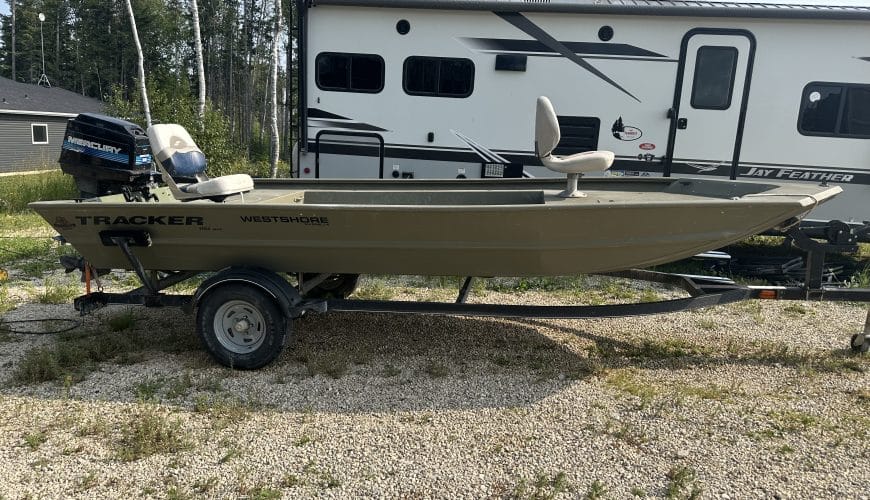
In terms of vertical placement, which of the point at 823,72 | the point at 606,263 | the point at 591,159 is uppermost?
the point at 823,72

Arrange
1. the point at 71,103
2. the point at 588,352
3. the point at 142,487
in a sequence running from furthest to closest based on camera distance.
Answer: the point at 71,103
the point at 588,352
the point at 142,487

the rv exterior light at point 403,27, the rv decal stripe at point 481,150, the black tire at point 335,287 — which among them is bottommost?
the black tire at point 335,287

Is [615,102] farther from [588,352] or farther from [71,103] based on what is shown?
[71,103]

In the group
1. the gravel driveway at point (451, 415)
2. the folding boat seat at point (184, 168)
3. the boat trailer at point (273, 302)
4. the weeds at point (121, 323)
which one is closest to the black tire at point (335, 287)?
the gravel driveway at point (451, 415)

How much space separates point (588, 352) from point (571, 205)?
4.44 feet

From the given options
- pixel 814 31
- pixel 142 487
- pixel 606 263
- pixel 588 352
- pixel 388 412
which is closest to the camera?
pixel 142 487

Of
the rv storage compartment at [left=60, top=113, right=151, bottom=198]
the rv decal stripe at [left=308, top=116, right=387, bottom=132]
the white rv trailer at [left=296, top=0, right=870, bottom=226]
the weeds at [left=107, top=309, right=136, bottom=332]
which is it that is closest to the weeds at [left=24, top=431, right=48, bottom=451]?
the weeds at [left=107, top=309, right=136, bottom=332]

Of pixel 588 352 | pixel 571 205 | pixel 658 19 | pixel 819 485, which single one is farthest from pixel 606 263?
pixel 658 19

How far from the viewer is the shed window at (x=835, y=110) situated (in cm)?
609

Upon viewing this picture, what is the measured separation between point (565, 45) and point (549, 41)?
0.18m

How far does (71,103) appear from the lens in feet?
77.6

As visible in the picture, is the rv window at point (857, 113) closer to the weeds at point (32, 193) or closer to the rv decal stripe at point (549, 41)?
the rv decal stripe at point (549, 41)

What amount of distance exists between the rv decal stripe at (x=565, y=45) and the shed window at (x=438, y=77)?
0.88ft

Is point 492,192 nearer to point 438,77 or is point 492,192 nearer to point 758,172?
point 438,77
